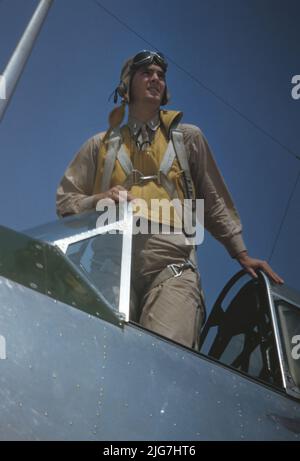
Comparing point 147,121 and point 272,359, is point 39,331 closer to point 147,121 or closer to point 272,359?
point 272,359

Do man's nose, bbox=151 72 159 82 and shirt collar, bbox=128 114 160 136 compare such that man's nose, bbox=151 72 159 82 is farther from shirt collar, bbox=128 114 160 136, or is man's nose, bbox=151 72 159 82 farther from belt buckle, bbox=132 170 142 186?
belt buckle, bbox=132 170 142 186

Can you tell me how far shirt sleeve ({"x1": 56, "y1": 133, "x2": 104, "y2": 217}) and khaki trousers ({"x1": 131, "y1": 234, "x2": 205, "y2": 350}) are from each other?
0.47 meters

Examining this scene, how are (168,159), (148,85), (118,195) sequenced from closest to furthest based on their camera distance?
1. (118,195)
2. (168,159)
3. (148,85)

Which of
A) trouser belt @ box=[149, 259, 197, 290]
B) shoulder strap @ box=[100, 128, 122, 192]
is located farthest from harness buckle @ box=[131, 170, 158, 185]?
trouser belt @ box=[149, 259, 197, 290]

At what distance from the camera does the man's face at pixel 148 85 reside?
4734 mm

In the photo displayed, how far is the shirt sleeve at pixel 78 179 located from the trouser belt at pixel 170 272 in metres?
0.58

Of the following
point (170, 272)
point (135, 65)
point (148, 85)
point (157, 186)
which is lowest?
point (170, 272)

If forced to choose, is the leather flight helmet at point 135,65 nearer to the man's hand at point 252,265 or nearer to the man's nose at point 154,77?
the man's nose at point 154,77

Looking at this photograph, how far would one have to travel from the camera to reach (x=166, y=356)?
312 cm

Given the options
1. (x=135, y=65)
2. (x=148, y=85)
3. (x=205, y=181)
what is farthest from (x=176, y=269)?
(x=135, y=65)

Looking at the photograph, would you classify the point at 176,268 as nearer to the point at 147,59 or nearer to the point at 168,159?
the point at 168,159

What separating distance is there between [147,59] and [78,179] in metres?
0.88

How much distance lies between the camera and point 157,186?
4297 millimetres

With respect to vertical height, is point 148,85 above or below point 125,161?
above
